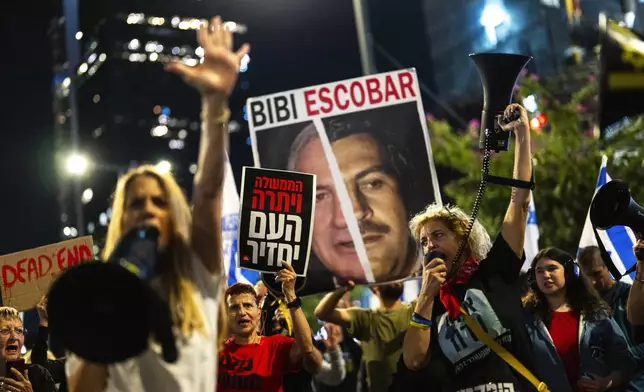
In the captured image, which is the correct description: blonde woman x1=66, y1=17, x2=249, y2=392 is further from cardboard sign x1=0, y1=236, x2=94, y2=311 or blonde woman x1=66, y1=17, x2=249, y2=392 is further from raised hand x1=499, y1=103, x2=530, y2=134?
cardboard sign x1=0, y1=236, x2=94, y2=311

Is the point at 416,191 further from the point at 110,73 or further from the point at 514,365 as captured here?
the point at 110,73

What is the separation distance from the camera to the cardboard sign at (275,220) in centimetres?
541

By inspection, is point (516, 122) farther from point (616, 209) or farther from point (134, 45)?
point (134, 45)

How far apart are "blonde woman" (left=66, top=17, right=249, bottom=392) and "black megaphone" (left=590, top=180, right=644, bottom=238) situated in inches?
102

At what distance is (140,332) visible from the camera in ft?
8.23

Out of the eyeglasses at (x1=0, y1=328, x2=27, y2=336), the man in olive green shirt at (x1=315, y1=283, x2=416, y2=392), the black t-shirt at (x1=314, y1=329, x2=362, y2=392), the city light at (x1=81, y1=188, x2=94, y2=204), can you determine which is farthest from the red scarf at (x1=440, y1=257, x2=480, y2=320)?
the city light at (x1=81, y1=188, x2=94, y2=204)

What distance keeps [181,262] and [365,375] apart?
481 centimetres

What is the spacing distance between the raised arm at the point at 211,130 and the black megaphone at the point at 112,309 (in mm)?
170

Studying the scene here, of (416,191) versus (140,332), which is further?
(416,191)

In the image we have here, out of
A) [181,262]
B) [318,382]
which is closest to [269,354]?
[181,262]

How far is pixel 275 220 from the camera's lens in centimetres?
550

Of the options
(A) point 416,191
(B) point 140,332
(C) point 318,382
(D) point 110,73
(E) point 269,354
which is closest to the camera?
(B) point 140,332

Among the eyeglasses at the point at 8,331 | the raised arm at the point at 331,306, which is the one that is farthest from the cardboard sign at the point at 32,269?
the raised arm at the point at 331,306

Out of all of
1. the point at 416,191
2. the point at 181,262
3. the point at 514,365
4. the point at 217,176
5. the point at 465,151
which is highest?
the point at 465,151
